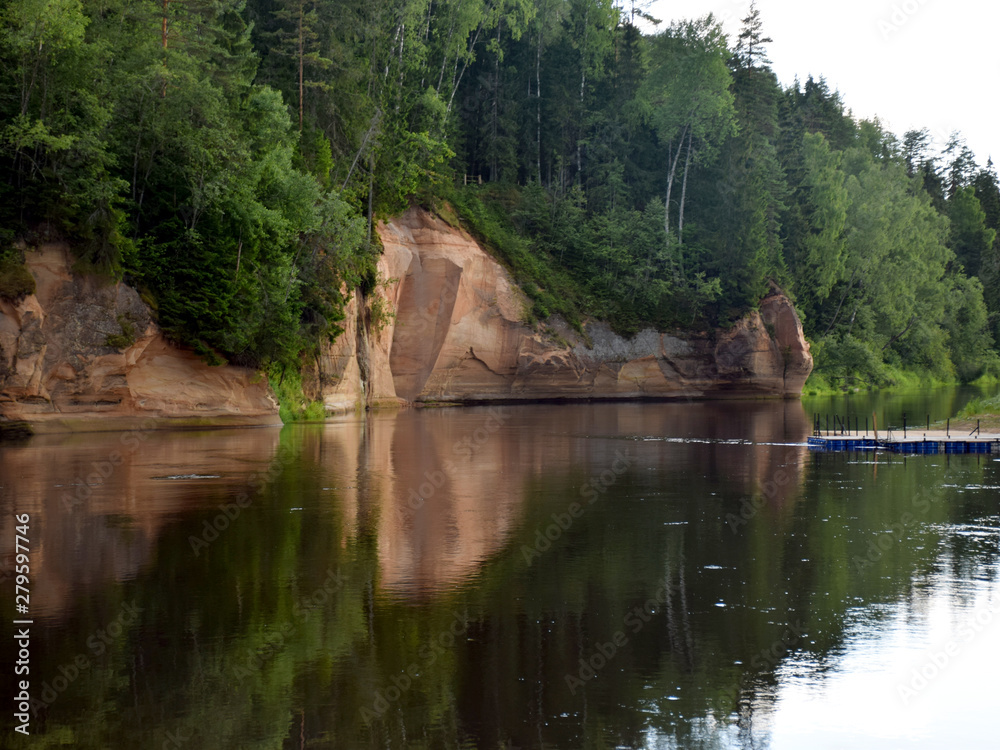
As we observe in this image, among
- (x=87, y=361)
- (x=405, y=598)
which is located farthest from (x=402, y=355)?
(x=405, y=598)

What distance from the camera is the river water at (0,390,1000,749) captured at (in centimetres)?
1017

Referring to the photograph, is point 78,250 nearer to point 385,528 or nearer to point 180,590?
point 385,528

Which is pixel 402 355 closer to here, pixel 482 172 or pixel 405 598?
pixel 482 172

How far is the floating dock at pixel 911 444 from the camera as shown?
1527 inches

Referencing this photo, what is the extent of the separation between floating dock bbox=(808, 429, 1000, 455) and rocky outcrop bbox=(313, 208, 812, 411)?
91.9ft

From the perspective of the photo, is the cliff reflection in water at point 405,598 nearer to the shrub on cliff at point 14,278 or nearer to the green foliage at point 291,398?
the shrub on cliff at point 14,278

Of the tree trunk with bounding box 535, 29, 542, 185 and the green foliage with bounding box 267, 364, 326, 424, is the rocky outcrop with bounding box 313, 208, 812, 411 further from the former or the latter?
the tree trunk with bounding box 535, 29, 542, 185

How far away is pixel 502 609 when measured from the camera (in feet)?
46.5

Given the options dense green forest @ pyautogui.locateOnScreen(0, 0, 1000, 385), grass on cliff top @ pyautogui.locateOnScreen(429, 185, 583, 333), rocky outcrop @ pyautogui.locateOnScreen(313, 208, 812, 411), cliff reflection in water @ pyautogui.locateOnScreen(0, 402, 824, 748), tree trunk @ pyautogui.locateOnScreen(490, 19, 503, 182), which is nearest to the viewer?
cliff reflection in water @ pyautogui.locateOnScreen(0, 402, 824, 748)

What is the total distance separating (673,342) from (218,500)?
→ 199 ft

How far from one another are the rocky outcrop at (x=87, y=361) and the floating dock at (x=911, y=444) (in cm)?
2711

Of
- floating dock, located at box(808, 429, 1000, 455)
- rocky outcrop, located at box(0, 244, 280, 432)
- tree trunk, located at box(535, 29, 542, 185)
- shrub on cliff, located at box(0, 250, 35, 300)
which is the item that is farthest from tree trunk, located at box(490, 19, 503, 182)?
floating dock, located at box(808, 429, 1000, 455)

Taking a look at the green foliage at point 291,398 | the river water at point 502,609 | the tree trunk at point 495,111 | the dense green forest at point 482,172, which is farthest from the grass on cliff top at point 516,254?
the river water at point 502,609

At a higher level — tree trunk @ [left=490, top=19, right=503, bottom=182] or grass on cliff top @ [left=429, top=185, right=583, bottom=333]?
tree trunk @ [left=490, top=19, right=503, bottom=182]
